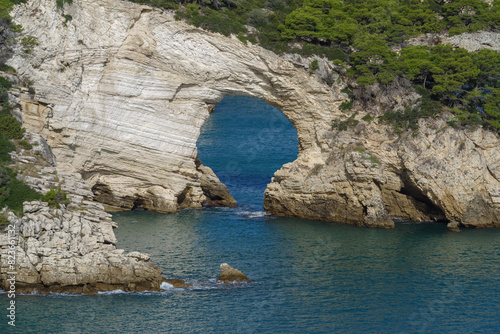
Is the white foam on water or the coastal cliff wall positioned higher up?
the coastal cliff wall

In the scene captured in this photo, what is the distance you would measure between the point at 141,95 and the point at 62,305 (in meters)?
25.8

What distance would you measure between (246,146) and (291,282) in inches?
1986

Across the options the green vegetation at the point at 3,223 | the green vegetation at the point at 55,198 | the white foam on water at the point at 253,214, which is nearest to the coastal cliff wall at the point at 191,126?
the white foam on water at the point at 253,214

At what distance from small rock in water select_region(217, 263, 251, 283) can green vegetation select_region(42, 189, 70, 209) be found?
10.5 meters

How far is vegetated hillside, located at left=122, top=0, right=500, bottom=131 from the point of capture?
5578cm

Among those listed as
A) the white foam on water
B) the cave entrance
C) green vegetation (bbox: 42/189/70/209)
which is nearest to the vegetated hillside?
the white foam on water

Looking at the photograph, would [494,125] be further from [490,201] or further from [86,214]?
[86,214]

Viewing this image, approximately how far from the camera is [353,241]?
4925 centimetres

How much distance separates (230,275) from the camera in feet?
128

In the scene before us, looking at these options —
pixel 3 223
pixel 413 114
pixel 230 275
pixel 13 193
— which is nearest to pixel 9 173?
pixel 13 193

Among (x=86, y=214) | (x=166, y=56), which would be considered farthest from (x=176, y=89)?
(x=86, y=214)

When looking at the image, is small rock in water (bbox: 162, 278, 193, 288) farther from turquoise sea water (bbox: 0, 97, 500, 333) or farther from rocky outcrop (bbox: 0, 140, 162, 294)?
rocky outcrop (bbox: 0, 140, 162, 294)

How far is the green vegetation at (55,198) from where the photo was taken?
128ft

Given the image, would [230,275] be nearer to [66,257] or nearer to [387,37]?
[66,257]
